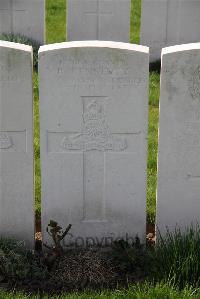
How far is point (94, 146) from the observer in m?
5.00

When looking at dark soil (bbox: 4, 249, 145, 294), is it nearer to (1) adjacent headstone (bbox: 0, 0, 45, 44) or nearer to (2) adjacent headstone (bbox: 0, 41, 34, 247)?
(2) adjacent headstone (bbox: 0, 41, 34, 247)

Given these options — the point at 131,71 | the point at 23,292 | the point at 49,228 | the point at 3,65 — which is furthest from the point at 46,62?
the point at 23,292

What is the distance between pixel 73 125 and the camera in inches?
194

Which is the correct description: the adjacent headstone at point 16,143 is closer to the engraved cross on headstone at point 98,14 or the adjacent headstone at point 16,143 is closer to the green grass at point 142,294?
the green grass at point 142,294

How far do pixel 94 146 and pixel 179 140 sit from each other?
0.62 m

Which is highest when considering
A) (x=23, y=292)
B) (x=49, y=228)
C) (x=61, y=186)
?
(x=61, y=186)

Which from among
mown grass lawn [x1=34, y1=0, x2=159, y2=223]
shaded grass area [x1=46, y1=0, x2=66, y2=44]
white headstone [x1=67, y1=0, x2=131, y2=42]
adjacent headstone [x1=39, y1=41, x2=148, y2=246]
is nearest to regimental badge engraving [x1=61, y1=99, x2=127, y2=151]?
adjacent headstone [x1=39, y1=41, x2=148, y2=246]

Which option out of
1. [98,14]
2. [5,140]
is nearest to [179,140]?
[5,140]

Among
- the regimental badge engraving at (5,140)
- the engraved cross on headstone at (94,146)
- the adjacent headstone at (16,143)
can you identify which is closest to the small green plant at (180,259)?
the engraved cross on headstone at (94,146)

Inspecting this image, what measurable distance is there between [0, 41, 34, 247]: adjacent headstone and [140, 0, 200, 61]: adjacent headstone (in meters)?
5.62

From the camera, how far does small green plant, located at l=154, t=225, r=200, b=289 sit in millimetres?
4590

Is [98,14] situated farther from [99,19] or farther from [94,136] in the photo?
[94,136]

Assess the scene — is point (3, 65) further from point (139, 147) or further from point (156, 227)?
point (156, 227)

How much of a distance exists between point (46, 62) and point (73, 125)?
49cm
